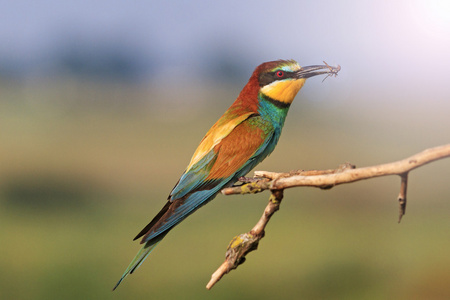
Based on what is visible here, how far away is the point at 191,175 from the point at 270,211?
26 cm

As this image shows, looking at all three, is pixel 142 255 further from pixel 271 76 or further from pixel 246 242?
pixel 271 76

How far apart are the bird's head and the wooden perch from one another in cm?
27

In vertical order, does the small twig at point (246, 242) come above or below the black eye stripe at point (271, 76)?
below

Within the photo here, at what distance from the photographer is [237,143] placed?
143 cm

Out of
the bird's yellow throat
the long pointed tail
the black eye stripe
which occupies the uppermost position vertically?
the black eye stripe

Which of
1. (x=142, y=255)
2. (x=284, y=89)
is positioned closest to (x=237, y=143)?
(x=284, y=89)

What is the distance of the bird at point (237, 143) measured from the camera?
133 centimetres

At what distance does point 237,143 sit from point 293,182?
31cm

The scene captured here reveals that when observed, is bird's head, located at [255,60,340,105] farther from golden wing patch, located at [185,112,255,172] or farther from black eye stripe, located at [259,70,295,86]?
golden wing patch, located at [185,112,255,172]

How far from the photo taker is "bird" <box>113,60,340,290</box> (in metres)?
1.33

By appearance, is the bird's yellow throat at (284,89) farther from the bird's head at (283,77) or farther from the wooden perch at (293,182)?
the wooden perch at (293,182)

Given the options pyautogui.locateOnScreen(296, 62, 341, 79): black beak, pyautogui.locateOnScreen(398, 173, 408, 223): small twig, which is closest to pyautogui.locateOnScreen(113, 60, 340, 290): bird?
pyautogui.locateOnScreen(296, 62, 341, 79): black beak

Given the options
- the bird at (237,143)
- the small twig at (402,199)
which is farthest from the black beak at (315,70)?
the small twig at (402,199)

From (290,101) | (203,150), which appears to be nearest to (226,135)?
(203,150)
